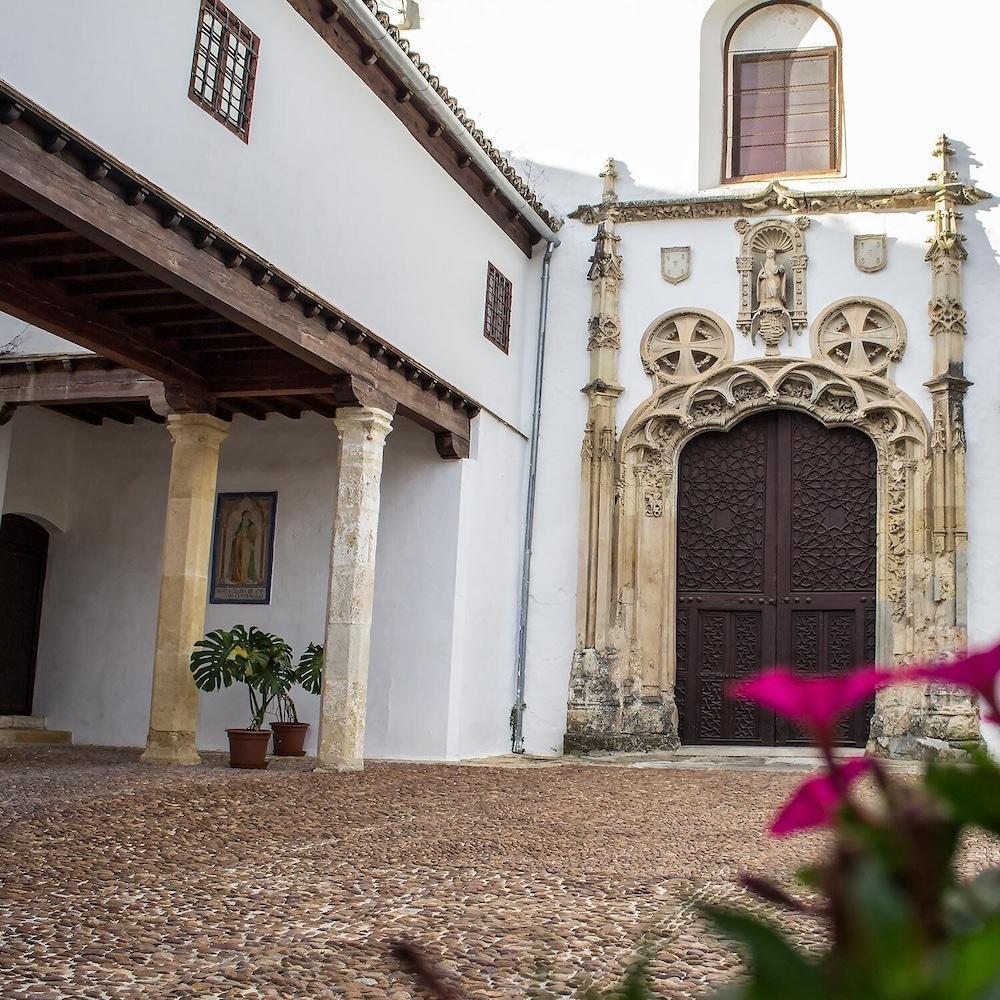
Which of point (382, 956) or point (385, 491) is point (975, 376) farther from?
point (382, 956)

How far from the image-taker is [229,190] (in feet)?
27.6

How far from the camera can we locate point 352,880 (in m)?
5.14

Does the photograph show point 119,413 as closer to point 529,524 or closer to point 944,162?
point 529,524

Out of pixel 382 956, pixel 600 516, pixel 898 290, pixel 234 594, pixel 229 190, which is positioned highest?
pixel 898 290

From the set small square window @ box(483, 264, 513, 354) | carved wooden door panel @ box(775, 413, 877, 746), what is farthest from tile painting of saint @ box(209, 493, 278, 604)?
carved wooden door panel @ box(775, 413, 877, 746)

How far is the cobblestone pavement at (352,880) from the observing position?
3.62 metres

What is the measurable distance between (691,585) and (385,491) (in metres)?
3.51

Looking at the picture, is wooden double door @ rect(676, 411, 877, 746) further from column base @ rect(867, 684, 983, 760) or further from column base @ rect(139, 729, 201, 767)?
column base @ rect(139, 729, 201, 767)

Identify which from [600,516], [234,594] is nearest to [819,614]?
[600,516]

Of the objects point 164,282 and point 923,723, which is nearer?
point 164,282

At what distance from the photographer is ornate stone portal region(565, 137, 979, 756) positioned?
1202 cm

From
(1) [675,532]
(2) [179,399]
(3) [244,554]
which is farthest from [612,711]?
(2) [179,399]

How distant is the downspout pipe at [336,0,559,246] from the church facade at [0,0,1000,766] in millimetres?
47

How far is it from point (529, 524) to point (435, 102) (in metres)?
4.52
